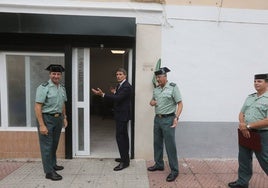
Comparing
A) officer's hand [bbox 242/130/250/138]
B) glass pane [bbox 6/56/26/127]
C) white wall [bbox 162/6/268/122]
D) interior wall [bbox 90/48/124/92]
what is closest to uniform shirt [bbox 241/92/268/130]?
officer's hand [bbox 242/130/250/138]

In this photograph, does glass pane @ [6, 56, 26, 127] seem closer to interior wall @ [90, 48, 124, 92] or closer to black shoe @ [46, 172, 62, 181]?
black shoe @ [46, 172, 62, 181]

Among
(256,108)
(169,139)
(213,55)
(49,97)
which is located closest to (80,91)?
(49,97)

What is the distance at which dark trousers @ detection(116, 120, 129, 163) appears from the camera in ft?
14.9

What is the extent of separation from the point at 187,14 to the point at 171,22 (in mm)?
343

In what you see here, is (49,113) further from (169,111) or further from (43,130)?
(169,111)

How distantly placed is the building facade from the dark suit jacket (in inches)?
19.0

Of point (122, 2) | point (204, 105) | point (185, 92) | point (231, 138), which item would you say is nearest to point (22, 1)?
point (122, 2)

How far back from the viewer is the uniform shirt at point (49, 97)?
4.01 meters

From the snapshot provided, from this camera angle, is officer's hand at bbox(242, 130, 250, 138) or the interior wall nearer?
officer's hand at bbox(242, 130, 250, 138)

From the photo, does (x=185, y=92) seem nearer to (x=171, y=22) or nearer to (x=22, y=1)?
(x=171, y=22)

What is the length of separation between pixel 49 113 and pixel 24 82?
4.20ft

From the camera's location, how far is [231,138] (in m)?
5.24

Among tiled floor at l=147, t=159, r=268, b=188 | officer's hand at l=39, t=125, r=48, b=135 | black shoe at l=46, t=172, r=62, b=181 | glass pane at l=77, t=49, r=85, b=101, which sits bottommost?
tiled floor at l=147, t=159, r=268, b=188

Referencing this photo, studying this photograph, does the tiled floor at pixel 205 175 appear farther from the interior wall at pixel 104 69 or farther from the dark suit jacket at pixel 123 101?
the interior wall at pixel 104 69
